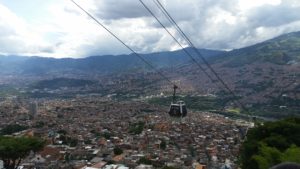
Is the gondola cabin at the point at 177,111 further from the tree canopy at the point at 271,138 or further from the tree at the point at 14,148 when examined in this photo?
the tree at the point at 14,148

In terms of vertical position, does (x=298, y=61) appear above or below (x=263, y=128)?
above

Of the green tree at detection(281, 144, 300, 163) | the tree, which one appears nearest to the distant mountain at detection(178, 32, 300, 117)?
the tree

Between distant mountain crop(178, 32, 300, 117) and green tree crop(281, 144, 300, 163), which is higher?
distant mountain crop(178, 32, 300, 117)

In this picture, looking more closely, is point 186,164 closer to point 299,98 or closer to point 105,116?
point 105,116

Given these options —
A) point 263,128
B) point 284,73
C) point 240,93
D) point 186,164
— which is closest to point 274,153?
point 263,128

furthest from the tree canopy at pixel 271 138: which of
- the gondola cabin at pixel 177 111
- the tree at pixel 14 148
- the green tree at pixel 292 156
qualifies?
the tree at pixel 14 148

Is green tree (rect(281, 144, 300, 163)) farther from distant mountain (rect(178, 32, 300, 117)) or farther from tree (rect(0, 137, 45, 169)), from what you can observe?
distant mountain (rect(178, 32, 300, 117))

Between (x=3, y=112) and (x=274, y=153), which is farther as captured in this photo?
(x=3, y=112)

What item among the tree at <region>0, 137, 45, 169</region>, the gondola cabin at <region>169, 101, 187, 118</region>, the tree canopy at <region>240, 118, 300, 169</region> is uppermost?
the gondola cabin at <region>169, 101, 187, 118</region>
